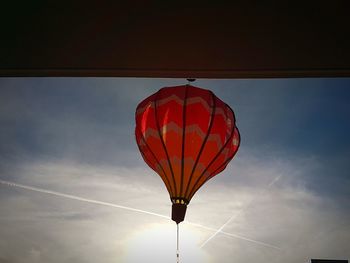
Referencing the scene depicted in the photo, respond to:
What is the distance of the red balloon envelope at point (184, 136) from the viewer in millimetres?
3646

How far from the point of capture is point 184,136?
11.9ft

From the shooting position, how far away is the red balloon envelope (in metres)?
3.65

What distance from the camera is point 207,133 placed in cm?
368
